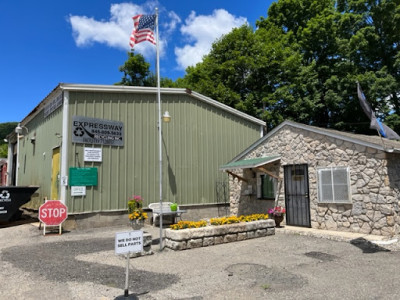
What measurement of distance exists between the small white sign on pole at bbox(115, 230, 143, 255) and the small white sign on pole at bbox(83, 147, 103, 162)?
701 cm

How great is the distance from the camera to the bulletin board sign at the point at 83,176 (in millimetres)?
10367

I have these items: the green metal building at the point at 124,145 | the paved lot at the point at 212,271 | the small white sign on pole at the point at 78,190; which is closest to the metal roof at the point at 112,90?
the green metal building at the point at 124,145

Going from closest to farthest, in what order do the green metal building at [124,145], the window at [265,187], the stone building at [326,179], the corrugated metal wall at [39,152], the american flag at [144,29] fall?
the stone building at [326,179]
the american flag at [144,29]
the green metal building at [124,145]
the window at [265,187]
the corrugated metal wall at [39,152]

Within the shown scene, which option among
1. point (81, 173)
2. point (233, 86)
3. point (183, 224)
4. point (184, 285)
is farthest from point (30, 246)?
point (233, 86)

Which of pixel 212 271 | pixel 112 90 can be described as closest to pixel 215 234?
pixel 212 271

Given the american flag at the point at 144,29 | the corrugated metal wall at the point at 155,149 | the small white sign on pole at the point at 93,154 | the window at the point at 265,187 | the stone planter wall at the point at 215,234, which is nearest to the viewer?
the stone planter wall at the point at 215,234

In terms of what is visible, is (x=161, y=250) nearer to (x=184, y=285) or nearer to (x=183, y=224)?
(x=183, y=224)

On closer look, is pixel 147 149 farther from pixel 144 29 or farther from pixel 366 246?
pixel 366 246

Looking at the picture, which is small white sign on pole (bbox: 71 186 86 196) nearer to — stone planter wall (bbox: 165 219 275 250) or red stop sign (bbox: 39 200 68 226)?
red stop sign (bbox: 39 200 68 226)

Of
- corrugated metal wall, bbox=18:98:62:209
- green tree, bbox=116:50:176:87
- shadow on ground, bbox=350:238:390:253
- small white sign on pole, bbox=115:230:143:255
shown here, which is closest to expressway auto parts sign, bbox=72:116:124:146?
corrugated metal wall, bbox=18:98:62:209

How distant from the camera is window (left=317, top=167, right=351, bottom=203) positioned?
9047 mm

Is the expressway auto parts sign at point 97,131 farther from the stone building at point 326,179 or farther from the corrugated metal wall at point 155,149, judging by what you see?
the stone building at point 326,179

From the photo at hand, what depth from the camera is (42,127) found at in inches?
530

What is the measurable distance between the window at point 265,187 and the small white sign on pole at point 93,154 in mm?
5854
